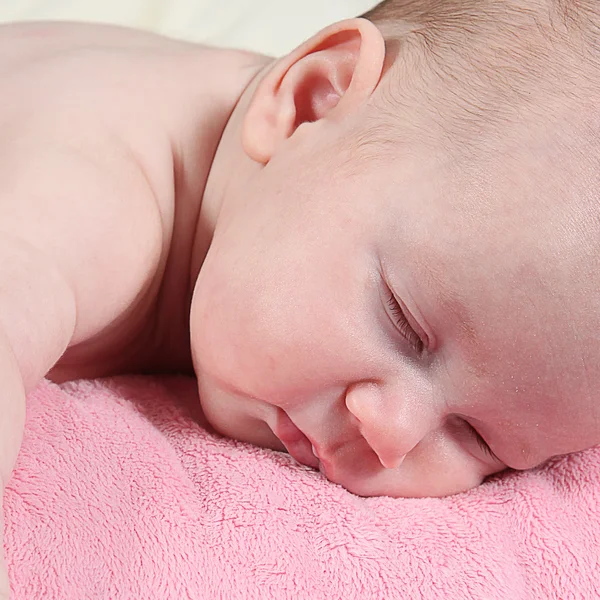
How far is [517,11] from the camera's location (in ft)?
3.07

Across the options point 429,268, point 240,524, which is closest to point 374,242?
point 429,268

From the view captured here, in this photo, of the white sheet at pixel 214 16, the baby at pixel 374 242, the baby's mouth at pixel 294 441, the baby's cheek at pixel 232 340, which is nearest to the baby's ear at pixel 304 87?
the baby at pixel 374 242

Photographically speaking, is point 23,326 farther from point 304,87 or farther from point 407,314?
point 304,87

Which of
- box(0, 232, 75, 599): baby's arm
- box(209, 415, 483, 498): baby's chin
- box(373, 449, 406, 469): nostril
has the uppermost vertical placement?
box(0, 232, 75, 599): baby's arm

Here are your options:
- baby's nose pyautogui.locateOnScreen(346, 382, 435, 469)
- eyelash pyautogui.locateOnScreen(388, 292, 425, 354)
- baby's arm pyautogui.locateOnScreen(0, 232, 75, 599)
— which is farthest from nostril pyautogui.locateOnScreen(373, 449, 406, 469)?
baby's arm pyautogui.locateOnScreen(0, 232, 75, 599)

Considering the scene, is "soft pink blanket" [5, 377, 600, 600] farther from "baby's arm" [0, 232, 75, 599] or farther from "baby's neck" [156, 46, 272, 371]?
"baby's neck" [156, 46, 272, 371]

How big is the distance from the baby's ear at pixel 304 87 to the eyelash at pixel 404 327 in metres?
0.24

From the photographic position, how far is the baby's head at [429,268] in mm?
823

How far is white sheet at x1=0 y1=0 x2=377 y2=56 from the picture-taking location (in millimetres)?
1700

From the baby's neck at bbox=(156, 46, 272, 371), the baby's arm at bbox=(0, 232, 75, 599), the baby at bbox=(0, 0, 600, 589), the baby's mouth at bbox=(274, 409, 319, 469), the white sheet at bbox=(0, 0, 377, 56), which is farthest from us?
the white sheet at bbox=(0, 0, 377, 56)

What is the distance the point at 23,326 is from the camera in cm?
73

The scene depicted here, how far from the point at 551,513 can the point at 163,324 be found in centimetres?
56

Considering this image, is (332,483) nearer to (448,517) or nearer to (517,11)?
(448,517)

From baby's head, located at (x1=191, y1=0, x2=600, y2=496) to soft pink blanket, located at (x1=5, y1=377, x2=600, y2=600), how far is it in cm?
5
